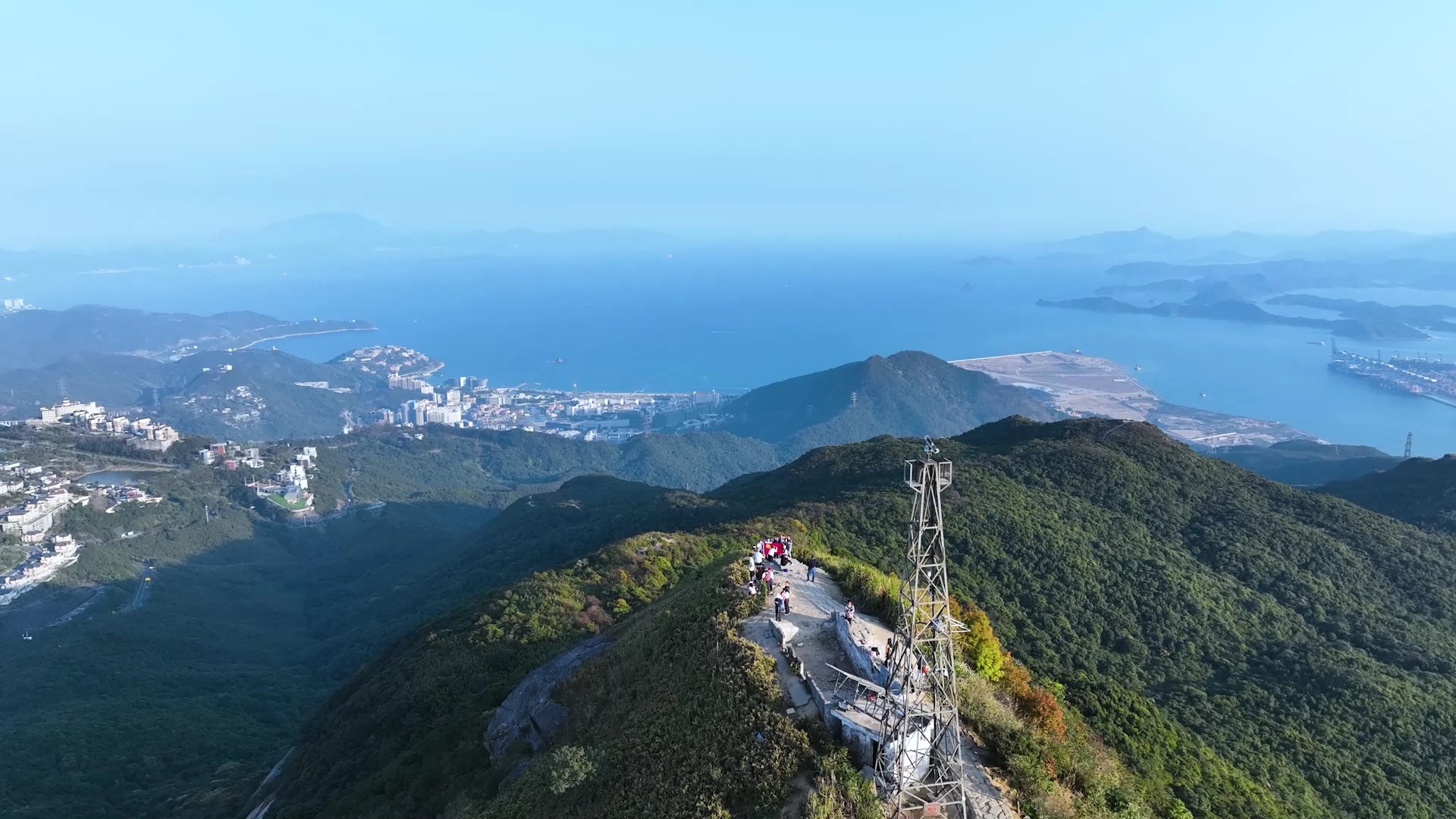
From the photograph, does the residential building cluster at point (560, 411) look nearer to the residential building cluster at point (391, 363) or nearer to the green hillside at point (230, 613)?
the residential building cluster at point (391, 363)

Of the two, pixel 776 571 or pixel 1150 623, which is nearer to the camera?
pixel 776 571

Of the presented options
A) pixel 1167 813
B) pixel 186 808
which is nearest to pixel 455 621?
pixel 186 808

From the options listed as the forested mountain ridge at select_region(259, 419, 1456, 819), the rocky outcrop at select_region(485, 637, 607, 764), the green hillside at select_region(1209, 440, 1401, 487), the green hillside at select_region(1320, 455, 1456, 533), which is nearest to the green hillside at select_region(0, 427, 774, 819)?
the forested mountain ridge at select_region(259, 419, 1456, 819)

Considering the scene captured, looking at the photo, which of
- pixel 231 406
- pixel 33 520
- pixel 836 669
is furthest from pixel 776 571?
pixel 231 406

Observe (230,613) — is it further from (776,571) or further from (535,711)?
(776,571)

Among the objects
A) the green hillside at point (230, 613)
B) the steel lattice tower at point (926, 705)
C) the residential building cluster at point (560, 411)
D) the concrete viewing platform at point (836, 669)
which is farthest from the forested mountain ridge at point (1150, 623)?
the residential building cluster at point (560, 411)

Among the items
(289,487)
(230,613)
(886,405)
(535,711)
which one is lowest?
(230,613)
